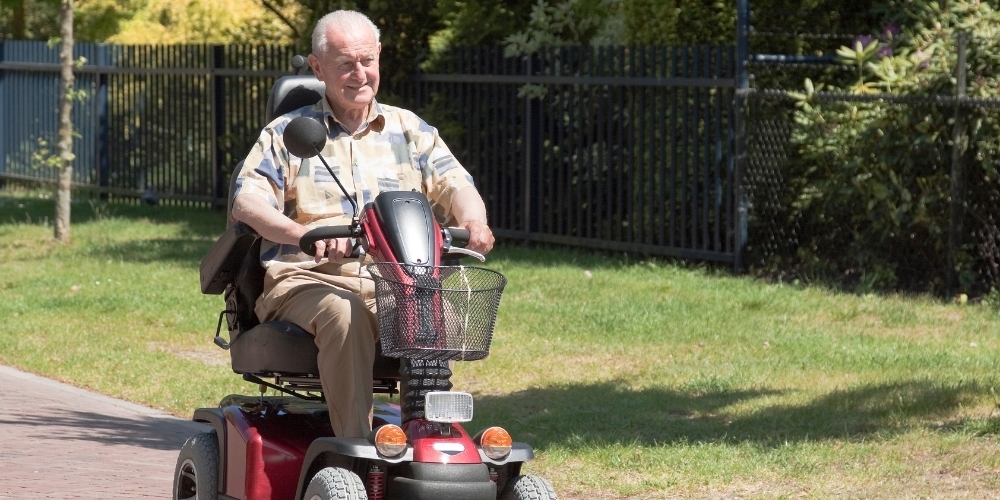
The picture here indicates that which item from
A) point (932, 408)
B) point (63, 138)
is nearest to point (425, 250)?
point (932, 408)

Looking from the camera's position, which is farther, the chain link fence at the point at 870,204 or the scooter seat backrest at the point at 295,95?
the chain link fence at the point at 870,204

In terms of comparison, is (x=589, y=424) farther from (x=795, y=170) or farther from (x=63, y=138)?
(x=63, y=138)

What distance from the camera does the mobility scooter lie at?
402cm

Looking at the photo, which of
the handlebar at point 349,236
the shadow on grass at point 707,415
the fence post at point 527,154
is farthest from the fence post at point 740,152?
the handlebar at point 349,236

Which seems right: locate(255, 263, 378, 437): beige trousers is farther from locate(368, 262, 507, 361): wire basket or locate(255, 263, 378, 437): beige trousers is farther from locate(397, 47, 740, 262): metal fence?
locate(397, 47, 740, 262): metal fence

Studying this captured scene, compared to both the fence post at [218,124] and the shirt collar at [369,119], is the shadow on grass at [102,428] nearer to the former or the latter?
the shirt collar at [369,119]

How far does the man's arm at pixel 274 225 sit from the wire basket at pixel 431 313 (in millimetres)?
175

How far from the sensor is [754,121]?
11.4 metres

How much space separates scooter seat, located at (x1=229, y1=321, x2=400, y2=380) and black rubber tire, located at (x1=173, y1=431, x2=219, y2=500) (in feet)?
1.37

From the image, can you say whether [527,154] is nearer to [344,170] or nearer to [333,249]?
[344,170]

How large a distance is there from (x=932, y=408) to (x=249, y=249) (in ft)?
11.6

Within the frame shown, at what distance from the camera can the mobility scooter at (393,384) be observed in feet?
13.2

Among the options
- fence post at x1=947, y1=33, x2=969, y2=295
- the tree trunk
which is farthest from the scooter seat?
the tree trunk

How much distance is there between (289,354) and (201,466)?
23.9 inches
